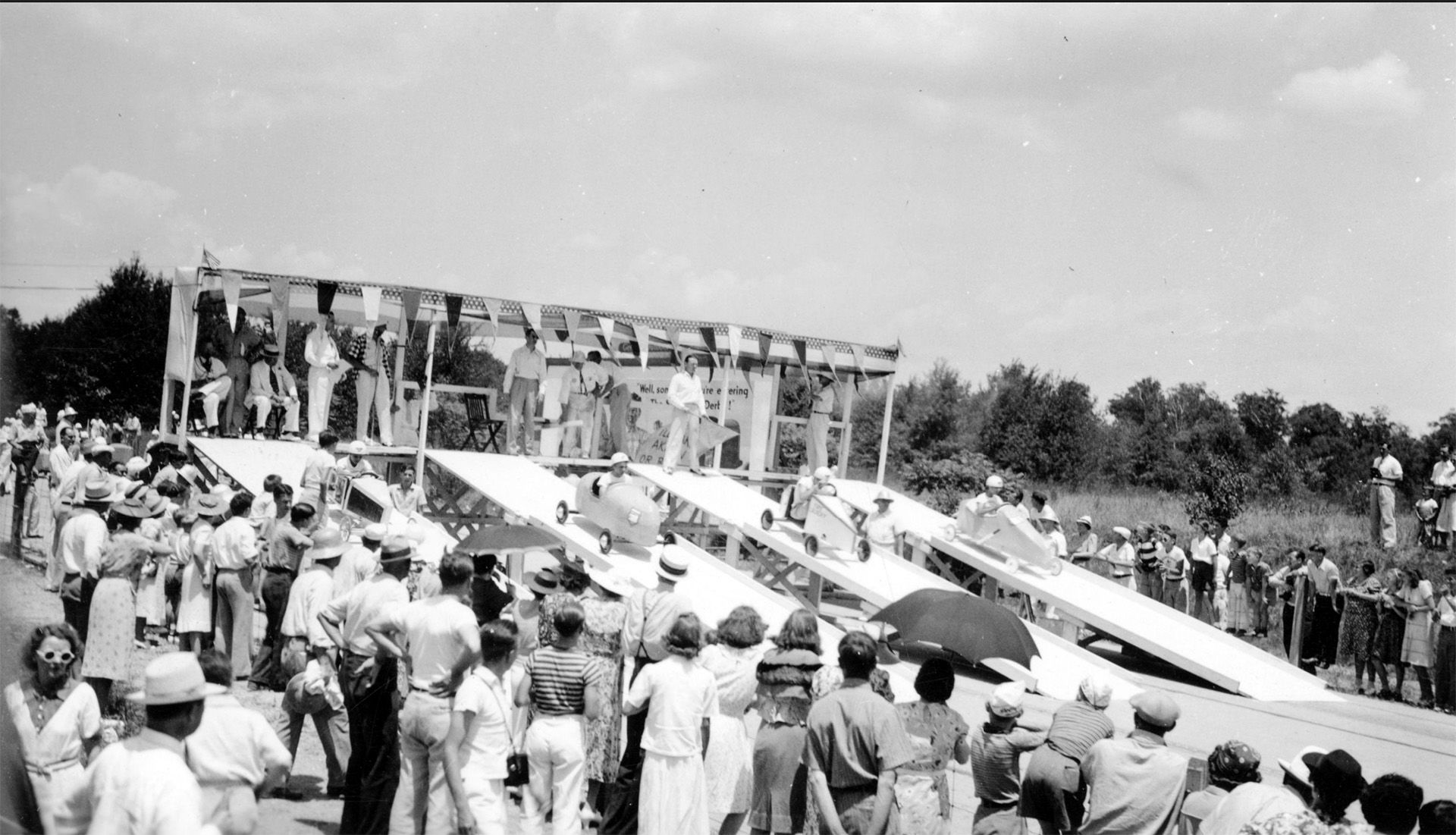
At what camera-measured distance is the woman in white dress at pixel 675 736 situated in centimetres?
616

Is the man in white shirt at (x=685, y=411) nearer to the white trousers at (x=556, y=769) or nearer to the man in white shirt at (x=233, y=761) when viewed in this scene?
the white trousers at (x=556, y=769)

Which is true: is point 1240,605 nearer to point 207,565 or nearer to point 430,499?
point 430,499

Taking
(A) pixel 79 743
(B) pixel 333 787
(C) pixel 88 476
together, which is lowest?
(B) pixel 333 787

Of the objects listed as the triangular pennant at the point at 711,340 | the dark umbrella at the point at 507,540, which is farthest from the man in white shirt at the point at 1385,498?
the dark umbrella at the point at 507,540

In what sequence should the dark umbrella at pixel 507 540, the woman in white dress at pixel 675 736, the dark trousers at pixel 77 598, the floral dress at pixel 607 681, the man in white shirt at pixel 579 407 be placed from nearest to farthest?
the woman in white dress at pixel 675 736 → the floral dress at pixel 607 681 → the dark trousers at pixel 77 598 → the dark umbrella at pixel 507 540 → the man in white shirt at pixel 579 407

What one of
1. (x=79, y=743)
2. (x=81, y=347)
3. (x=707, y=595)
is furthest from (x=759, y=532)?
(x=81, y=347)

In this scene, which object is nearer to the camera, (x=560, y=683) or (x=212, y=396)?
(x=560, y=683)

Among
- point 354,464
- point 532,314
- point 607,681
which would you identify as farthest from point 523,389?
point 607,681

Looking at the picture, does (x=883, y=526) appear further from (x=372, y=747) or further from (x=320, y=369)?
(x=372, y=747)

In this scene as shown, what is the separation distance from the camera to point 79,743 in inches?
210

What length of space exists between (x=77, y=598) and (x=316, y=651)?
2.45m

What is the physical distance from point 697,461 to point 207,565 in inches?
413

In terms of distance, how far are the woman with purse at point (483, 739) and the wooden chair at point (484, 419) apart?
13297 mm

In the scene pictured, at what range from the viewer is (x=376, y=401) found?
56.1 feet
